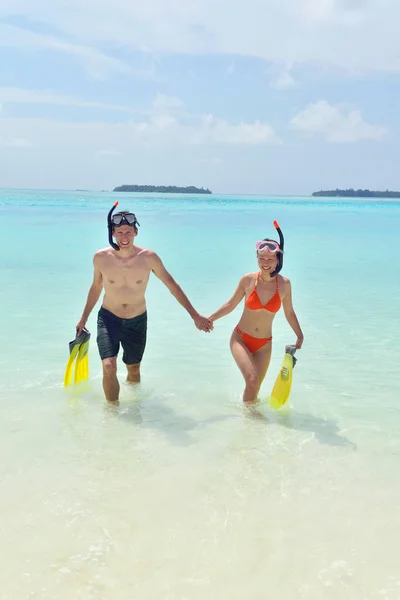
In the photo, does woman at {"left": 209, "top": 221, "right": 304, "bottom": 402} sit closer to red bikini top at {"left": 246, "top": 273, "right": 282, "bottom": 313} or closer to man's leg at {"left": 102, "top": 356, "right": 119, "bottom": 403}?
red bikini top at {"left": 246, "top": 273, "right": 282, "bottom": 313}

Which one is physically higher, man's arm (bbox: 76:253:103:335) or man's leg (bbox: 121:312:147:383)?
man's arm (bbox: 76:253:103:335)

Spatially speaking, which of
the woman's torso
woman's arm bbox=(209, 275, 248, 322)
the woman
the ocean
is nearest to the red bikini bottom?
the woman

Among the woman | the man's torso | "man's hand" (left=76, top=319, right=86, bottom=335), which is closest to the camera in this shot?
the woman

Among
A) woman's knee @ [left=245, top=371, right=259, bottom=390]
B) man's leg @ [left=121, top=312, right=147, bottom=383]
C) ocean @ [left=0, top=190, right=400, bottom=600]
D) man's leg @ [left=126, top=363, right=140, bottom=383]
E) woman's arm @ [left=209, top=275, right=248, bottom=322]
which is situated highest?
woman's arm @ [left=209, top=275, right=248, bottom=322]

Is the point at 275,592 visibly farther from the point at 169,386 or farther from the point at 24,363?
the point at 24,363

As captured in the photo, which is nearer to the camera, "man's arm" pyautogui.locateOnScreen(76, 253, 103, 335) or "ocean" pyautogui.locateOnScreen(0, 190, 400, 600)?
"ocean" pyautogui.locateOnScreen(0, 190, 400, 600)

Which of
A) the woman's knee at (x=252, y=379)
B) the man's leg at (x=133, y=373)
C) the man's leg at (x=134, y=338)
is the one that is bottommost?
the man's leg at (x=133, y=373)

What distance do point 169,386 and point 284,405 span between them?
1094 millimetres

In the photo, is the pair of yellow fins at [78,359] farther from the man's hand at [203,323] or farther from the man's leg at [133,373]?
the man's hand at [203,323]

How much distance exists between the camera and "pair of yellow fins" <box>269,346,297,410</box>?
483 centimetres

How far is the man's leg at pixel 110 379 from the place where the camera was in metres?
4.75

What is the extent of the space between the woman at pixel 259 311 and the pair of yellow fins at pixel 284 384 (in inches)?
4.8

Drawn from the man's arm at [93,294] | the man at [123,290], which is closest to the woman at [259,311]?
the man at [123,290]

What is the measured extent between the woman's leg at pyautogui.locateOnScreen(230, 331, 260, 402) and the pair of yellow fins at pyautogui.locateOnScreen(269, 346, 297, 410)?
0.16 meters
